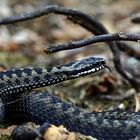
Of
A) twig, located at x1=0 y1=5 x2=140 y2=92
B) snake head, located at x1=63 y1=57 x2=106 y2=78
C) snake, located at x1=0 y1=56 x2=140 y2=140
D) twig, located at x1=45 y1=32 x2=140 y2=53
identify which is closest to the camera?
twig, located at x1=45 y1=32 x2=140 y2=53

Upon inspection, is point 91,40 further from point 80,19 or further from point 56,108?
point 80,19

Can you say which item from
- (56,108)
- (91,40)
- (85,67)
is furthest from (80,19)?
(56,108)

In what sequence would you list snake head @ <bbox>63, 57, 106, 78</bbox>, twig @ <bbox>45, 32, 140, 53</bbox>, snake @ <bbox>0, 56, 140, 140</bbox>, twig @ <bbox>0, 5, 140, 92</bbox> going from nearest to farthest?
twig @ <bbox>45, 32, 140, 53</bbox>, snake @ <bbox>0, 56, 140, 140</bbox>, snake head @ <bbox>63, 57, 106, 78</bbox>, twig @ <bbox>0, 5, 140, 92</bbox>

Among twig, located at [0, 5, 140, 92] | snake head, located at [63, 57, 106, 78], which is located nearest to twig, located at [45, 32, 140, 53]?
snake head, located at [63, 57, 106, 78]

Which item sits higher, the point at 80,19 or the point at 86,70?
the point at 80,19

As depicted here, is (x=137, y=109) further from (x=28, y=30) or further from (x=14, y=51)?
(x=28, y=30)

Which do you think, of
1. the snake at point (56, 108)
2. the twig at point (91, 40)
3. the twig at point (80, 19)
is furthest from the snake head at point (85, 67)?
the twig at point (80, 19)

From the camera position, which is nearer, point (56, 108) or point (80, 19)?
point (56, 108)

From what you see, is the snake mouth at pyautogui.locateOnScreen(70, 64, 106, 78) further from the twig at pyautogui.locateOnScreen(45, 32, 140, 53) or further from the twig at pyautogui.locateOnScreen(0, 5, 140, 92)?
the twig at pyautogui.locateOnScreen(0, 5, 140, 92)

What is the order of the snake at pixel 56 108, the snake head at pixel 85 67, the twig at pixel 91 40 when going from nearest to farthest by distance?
the twig at pixel 91 40 < the snake at pixel 56 108 < the snake head at pixel 85 67

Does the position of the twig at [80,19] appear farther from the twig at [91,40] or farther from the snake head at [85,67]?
the twig at [91,40]
